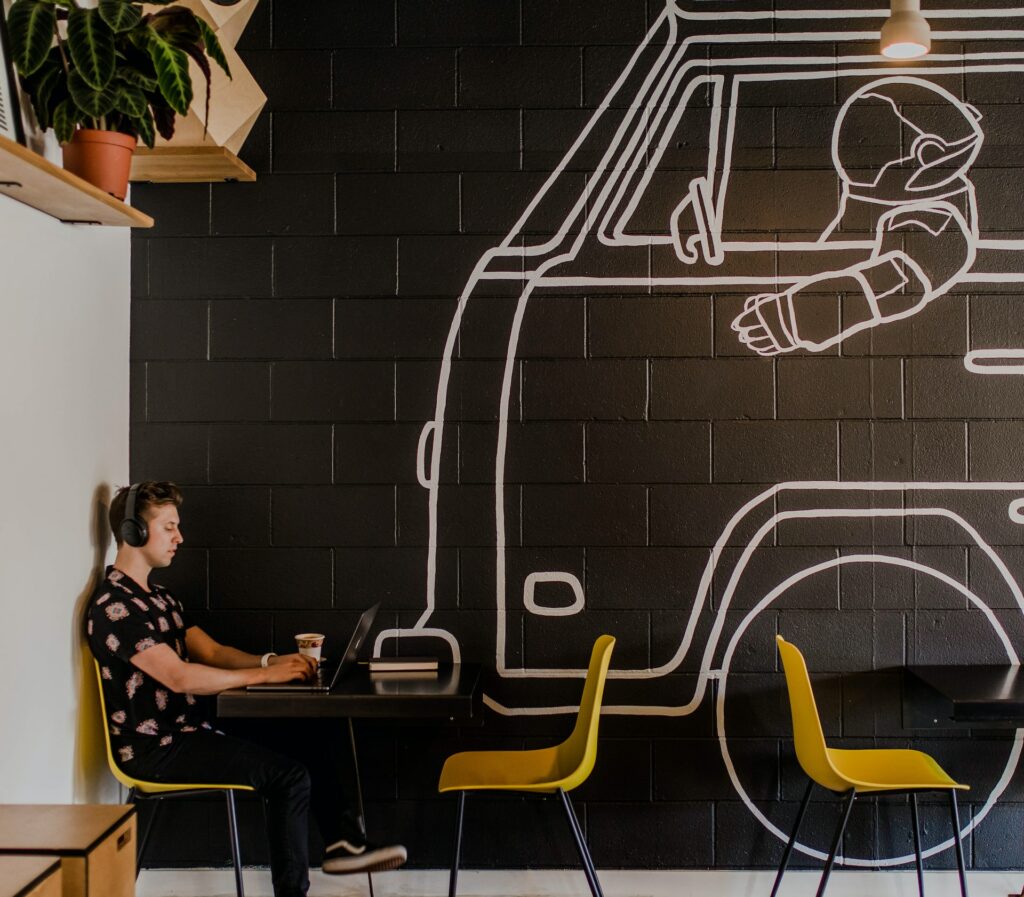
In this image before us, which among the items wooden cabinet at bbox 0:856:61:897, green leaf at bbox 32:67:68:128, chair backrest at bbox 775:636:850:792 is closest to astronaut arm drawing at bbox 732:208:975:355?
chair backrest at bbox 775:636:850:792

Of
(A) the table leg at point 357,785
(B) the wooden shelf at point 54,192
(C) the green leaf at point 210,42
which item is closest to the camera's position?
(B) the wooden shelf at point 54,192

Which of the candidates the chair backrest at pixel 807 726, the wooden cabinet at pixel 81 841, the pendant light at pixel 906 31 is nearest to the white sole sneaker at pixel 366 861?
the wooden cabinet at pixel 81 841

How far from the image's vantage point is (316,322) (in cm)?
343

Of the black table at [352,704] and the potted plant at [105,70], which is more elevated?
the potted plant at [105,70]

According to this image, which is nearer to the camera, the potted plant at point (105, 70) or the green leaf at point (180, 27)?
the potted plant at point (105, 70)

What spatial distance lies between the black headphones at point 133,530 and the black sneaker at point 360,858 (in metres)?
1.09

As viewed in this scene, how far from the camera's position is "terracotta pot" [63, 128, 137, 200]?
2717 millimetres

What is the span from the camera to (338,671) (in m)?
2.96

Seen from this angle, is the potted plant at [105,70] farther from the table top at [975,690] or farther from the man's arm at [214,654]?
the table top at [975,690]

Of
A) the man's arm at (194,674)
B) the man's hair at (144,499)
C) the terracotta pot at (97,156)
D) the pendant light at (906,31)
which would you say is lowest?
the man's arm at (194,674)

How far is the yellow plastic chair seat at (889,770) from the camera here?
289 centimetres

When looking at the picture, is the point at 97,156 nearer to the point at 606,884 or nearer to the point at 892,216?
the point at 892,216

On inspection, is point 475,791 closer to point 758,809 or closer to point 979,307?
point 758,809

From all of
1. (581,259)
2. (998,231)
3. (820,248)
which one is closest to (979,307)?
(998,231)
